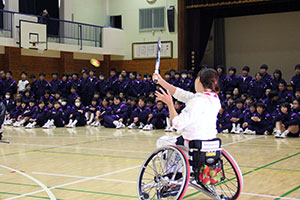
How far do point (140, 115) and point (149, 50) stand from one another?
9.28 meters

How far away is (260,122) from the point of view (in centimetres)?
1304

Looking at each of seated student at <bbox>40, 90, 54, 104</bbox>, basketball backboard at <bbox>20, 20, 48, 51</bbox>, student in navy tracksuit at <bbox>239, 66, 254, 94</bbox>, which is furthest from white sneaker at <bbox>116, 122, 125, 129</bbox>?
basketball backboard at <bbox>20, 20, 48, 51</bbox>

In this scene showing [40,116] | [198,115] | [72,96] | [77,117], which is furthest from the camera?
[72,96]

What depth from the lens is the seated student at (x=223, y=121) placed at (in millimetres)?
13734

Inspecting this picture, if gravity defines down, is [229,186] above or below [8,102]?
below

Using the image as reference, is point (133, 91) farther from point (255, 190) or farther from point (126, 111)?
point (255, 190)

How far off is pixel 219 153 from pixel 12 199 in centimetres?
262

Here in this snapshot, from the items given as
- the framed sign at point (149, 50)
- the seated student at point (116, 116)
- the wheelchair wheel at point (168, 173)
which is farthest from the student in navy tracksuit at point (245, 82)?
the wheelchair wheel at point (168, 173)

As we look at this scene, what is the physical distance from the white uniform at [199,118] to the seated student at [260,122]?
28.0 ft

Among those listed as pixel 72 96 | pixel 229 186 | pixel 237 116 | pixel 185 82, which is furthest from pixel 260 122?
pixel 72 96

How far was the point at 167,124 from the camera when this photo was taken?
14.6m

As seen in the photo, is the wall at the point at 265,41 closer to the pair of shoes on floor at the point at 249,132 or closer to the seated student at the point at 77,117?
the pair of shoes on floor at the point at 249,132

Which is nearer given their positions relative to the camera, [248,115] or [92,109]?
[248,115]

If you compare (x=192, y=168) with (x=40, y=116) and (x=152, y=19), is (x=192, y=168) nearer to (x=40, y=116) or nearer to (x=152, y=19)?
(x=40, y=116)
